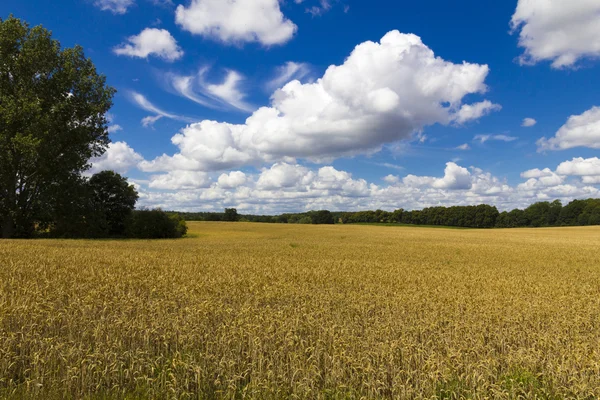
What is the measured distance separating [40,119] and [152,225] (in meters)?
18.8

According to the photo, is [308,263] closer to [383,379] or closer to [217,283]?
[217,283]

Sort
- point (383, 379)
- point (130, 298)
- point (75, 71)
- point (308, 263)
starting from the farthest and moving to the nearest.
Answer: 1. point (75, 71)
2. point (308, 263)
3. point (130, 298)
4. point (383, 379)

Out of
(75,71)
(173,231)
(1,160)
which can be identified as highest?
(75,71)

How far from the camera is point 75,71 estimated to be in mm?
33219

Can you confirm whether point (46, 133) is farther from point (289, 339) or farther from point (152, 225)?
point (289, 339)

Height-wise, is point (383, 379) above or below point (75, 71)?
below

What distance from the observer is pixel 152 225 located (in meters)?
44.5

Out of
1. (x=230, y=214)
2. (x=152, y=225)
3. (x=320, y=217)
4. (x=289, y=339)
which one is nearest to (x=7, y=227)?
(x=152, y=225)

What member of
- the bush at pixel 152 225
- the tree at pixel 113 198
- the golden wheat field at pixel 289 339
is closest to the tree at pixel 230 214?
the bush at pixel 152 225

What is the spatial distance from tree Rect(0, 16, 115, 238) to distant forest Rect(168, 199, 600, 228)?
72.2 m

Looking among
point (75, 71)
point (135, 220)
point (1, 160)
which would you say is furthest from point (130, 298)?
point (135, 220)

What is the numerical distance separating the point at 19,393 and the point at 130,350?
1.48 m

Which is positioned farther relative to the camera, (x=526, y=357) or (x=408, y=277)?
(x=408, y=277)

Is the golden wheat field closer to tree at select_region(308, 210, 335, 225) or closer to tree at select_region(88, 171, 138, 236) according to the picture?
tree at select_region(88, 171, 138, 236)
